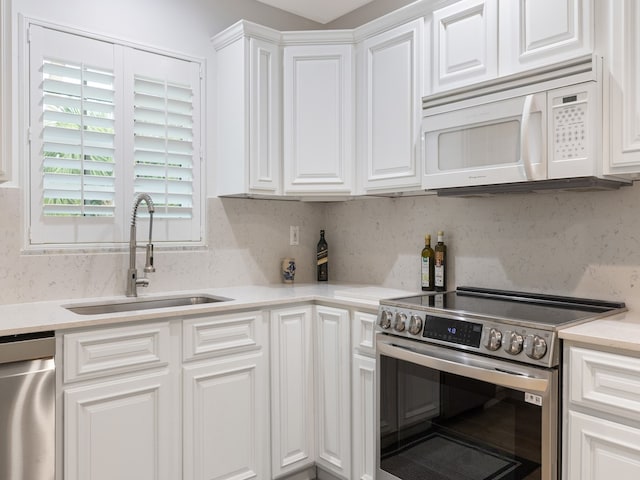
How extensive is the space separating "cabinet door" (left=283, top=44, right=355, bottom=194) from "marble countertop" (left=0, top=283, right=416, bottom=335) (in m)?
0.56

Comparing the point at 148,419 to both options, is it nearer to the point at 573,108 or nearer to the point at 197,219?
the point at 197,219

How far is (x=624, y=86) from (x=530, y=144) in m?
0.34

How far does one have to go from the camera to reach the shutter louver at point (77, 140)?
2.25 m

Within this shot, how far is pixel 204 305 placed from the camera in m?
2.13

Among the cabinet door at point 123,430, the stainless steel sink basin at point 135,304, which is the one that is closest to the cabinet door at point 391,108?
the stainless steel sink basin at point 135,304

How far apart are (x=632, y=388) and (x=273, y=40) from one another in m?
2.29

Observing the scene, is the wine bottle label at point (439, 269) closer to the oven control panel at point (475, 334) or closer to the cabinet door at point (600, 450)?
the oven control panel at point (475, 334)

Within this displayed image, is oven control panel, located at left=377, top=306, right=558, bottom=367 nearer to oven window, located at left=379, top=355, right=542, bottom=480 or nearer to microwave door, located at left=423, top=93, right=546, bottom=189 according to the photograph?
oven window, located at left=379, top=355, right=542, bottom=480

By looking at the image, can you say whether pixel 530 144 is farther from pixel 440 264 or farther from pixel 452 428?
pixel 452 428

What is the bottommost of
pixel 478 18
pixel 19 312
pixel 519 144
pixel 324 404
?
pixel 324 404

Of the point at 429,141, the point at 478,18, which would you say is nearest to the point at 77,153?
the point at 429,141

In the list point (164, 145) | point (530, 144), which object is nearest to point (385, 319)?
point (530, 144)

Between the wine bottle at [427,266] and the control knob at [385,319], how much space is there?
577 millimetres

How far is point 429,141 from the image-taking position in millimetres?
2197
